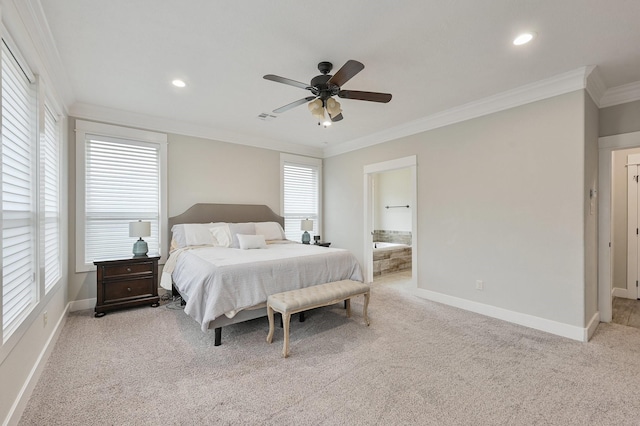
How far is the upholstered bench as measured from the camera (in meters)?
2.59

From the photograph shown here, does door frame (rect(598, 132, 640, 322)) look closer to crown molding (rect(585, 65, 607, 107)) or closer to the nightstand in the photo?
crown molding (rect(585, 65, 607, 107))

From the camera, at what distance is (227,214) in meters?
4.94

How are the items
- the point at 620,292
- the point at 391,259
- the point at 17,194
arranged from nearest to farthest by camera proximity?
the point at 17,194 < the point at 620,292 < the point at 391,259

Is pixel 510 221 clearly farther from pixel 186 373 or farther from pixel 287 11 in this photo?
pixel 186 373

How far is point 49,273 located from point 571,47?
5166 mm

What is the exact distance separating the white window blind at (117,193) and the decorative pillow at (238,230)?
3.63 ft

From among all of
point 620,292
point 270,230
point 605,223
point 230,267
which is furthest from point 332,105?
point 620,292

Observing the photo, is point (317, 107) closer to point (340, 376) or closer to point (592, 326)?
point (340, 376)

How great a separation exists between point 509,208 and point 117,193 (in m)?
5.10

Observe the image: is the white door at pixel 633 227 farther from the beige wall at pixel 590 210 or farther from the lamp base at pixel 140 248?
the lamp base at pixel 140 248

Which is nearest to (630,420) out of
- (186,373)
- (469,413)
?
(469,413)

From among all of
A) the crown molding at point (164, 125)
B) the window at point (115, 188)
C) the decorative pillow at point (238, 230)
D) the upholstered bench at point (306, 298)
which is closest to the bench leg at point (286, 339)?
the upholstered bench at point (306, 298)

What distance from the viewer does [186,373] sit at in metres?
2.28

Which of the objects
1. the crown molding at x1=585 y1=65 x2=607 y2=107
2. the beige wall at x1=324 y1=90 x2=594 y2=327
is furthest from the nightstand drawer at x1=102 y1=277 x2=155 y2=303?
the crown molding at x1=585 y1=65 x2=607 y2=107
